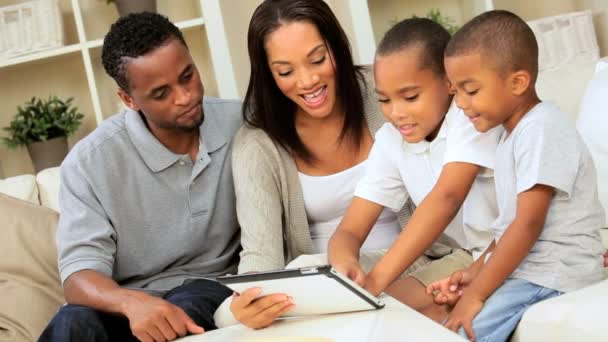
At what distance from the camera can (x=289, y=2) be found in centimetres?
205

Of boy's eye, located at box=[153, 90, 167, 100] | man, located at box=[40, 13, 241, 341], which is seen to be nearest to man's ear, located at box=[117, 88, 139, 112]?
man, located at box=[40, 13, 241, 341]

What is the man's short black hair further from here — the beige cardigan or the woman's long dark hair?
the beige cardigan

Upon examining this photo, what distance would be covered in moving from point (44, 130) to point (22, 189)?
1.80ft

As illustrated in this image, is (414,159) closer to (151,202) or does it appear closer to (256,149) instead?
(256,149)

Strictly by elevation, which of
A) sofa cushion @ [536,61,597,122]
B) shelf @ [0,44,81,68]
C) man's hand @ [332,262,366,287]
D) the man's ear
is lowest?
man's hand @ [332,262,366,287]

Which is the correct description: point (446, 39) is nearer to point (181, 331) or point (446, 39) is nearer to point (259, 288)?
point (259, 288)

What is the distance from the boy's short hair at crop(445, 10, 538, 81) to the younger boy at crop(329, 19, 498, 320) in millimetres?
140

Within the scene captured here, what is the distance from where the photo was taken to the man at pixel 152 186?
203 cm

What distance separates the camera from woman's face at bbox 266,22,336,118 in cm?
198

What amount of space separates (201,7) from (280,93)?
1.06 meters

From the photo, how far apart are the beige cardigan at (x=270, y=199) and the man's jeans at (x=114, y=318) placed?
111 millimetres

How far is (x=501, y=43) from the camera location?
1.53 meters

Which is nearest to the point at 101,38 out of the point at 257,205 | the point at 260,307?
the point at 257,205

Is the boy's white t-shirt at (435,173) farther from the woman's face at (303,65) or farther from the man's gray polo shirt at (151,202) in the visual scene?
the man's gray polo shirt at (151,202)
